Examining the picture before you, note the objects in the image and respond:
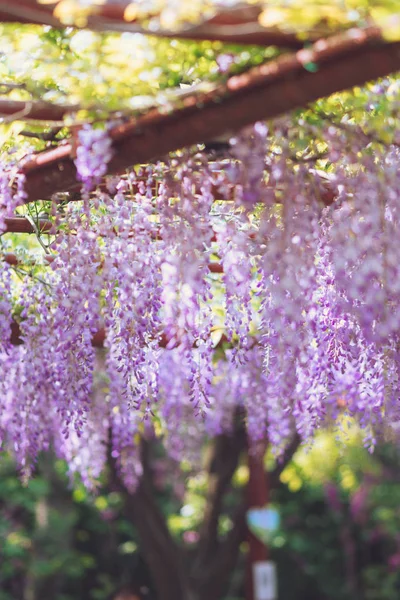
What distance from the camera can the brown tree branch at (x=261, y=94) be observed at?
121 inches

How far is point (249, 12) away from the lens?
3.20 metres

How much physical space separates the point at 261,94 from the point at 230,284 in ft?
8.32

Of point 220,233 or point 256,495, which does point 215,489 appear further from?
point 220,233

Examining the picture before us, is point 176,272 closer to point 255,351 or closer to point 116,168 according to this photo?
point 116,168

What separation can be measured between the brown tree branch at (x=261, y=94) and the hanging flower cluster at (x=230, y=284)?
7.8 inches

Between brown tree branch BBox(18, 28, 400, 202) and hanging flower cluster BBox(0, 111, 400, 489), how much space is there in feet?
0.65

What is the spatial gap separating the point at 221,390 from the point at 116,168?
573 centimetres

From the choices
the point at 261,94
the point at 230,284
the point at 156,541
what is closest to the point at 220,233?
the point at 230,284

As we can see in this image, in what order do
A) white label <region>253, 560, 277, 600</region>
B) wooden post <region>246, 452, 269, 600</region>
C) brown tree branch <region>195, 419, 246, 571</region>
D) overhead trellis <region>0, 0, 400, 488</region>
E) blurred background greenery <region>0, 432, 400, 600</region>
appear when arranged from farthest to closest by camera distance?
1. blurred background greenery <region>0, 432, 400, 600</region>
2. brown tree branch <region>195, 419, 246, 571</region>
3. wooden post <region>246, 452, 269, 600</region>
4. white label <region>253, 560, 277, 600</region>
5. overhead trellis <region>0, 0, 400, 488</region>

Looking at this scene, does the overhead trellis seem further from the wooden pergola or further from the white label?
the white label

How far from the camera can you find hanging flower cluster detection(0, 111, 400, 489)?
454 centimetres

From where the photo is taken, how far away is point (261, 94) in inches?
131

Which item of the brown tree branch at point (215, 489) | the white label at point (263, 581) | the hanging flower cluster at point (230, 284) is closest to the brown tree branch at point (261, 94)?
the hanging flower cluster at point (230, 284)

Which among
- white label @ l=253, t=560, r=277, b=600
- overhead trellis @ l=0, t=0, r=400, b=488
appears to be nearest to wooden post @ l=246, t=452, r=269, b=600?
white label @ l=253, t=560, r=277, b=600
